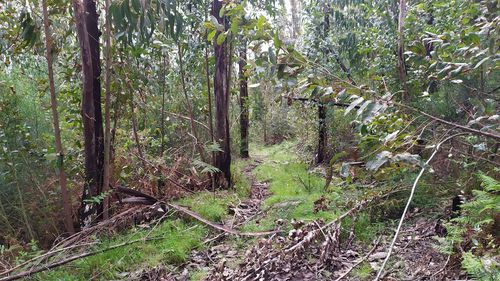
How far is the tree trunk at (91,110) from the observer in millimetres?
4094

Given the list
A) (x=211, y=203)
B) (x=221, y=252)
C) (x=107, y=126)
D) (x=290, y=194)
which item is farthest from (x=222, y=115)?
(x=221, y=252)

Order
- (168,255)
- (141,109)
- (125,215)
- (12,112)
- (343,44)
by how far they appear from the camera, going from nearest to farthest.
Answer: (168,255)
(12,112)
(125,215)
(141,109)
(343,44)

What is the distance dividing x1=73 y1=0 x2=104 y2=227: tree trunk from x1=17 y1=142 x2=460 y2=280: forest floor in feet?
1.80

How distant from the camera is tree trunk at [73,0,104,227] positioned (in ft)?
13.4

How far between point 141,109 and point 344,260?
383 cm

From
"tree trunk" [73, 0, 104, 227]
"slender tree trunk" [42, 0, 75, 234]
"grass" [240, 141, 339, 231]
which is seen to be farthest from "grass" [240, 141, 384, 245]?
"slender tree trunk" [42, 0, 75, 234]

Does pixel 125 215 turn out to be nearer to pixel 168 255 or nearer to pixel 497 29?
pixel 168 255

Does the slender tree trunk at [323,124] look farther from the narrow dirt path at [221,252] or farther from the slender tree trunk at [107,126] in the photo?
the slender tree trunk at [107,126]

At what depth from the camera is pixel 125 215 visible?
4574 millimetres

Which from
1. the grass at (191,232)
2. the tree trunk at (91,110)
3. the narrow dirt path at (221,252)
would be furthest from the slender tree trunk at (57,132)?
the narrow dirt path at (221,252)

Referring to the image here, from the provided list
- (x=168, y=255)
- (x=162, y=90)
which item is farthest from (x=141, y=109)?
(x=168, y=255)

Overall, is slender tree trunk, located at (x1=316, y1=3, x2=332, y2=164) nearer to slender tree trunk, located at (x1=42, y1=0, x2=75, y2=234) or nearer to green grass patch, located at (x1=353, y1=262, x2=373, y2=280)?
green grass patch, located at (x1=353, y1=262, x2=373, y2=280)

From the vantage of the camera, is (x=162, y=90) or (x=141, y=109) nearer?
(x=141, y=109)

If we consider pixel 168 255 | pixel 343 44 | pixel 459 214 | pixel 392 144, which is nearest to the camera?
pixel 392 144
